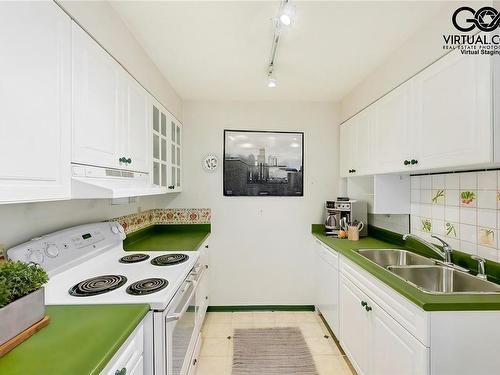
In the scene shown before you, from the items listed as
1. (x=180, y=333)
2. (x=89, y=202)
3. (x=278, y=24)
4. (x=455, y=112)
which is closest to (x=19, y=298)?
(x=180, y=333)

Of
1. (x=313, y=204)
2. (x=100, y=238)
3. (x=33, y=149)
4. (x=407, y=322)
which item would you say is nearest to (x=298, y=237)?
(x=313, y=204)

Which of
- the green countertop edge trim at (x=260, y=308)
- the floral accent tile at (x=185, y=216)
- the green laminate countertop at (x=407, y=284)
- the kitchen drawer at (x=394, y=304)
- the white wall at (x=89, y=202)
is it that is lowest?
the green countertop edge trim at (x=260, y=308)

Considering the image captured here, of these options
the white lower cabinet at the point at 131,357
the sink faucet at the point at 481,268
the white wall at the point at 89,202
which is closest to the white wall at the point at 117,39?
the white wall at the point at 89,202

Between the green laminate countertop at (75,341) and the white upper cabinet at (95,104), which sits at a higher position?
the white upper cabinet at (95,104)

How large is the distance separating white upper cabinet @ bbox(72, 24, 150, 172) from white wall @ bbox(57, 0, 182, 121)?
2.6 inches

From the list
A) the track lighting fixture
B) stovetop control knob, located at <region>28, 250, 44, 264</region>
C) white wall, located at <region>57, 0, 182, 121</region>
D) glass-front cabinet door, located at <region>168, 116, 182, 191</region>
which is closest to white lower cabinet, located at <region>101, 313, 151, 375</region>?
stovetop control knob, located at <region>28, 250, 44, 264</region>

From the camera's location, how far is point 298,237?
3.05m

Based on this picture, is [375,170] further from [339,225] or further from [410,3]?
[410,3]

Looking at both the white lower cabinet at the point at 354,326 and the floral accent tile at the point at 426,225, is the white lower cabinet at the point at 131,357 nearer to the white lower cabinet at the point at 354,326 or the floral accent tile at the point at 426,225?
the white lower cabinet at the point at 354,326

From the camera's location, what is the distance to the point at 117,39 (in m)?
1.51

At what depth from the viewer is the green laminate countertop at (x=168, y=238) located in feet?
7.22

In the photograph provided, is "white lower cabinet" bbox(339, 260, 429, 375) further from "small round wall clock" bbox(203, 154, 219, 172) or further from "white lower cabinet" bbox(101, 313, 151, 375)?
"small round wall clock" bbox(203, 154, 219, 172)

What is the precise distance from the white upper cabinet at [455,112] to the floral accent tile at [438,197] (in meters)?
0.44

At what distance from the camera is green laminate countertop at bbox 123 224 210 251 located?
2201 mm
